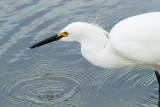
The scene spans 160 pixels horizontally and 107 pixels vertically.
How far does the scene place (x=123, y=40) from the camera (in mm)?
5762

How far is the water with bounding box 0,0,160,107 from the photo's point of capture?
6.31 m

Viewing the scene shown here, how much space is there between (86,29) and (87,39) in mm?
168

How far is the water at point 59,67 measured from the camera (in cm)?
631

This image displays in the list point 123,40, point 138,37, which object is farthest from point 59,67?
point 138,37

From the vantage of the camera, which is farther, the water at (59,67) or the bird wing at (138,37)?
the water at (59,67)

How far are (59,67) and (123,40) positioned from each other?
1864mm

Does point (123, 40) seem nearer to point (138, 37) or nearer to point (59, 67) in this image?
point (138, 37)

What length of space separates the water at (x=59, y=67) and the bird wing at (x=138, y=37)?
80 cm

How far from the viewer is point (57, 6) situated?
9.42 meters

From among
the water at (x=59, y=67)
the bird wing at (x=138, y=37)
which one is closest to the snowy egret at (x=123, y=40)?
the bird wing at (x=138, y=37)

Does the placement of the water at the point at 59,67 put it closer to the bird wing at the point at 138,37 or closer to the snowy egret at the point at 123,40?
the snowy egret at the point at 123,40

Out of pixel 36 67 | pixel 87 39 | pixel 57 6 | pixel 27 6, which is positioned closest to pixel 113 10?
pixel 57 6

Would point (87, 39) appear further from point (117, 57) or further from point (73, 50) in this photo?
point (73, 50)

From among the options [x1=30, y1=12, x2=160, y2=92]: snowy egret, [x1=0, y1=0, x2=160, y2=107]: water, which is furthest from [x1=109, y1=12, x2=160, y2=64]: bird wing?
[x1=0, y1=0, x2=160, y2=107]: water
